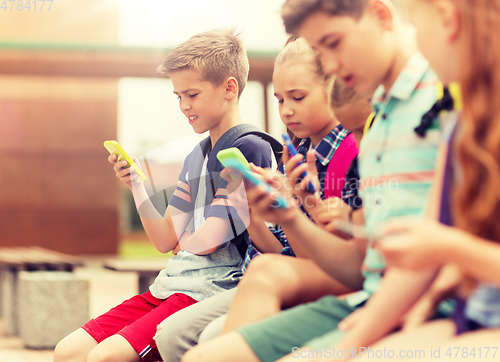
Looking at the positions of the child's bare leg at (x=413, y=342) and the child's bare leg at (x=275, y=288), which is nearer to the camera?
the child's bare leg at (x=413, y=342)

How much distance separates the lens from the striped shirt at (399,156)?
1181 millimetres

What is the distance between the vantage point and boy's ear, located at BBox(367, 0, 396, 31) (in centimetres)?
125

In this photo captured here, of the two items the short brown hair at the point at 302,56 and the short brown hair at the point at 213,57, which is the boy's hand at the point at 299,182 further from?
the short brown hair at the point at 213,57

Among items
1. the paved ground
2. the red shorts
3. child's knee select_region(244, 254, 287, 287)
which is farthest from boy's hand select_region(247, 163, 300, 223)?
the paved ground

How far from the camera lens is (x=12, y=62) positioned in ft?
25.1

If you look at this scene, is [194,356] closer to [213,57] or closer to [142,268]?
[213,57]

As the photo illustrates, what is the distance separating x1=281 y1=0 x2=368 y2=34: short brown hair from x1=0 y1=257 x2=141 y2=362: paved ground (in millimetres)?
2848

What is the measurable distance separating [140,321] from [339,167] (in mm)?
895

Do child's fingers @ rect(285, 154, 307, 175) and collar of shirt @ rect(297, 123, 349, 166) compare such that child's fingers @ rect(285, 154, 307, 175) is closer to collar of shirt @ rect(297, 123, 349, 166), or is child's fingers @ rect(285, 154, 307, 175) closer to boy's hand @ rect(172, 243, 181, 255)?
collar of shirt @ rect(297, 123, 349, 166)

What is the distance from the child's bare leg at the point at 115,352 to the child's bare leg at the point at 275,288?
1.88ft

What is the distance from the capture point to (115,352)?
1.75 meters

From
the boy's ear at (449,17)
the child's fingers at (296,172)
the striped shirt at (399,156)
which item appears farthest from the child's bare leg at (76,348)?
the boy's ear at (449,17)

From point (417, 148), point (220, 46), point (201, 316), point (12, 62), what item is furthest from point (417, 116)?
point (12, 62)

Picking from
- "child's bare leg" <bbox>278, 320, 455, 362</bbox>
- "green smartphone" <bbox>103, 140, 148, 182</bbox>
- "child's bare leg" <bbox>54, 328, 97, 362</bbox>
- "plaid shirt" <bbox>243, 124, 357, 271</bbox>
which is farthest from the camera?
"green smartphone" <bbox>103, 140, 148, 182</bbox>
